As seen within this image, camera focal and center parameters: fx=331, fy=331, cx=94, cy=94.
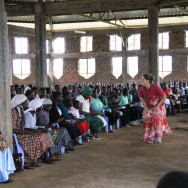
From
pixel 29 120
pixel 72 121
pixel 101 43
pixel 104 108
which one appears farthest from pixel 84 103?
pixel 101 43

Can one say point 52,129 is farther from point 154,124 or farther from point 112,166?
point 154,124

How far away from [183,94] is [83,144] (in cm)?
805

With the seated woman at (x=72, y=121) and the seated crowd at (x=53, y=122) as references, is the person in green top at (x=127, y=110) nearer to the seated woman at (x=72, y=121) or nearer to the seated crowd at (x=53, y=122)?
the seated crowd at (x=53, y=122)

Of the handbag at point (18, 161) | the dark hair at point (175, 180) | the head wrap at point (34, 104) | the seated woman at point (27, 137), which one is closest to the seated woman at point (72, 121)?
the head wrap at point (34, 104)

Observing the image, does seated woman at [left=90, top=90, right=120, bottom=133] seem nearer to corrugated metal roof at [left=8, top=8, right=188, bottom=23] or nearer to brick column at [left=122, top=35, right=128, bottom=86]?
corrugated metal roof at [left=8, top=8, right=188, bottom=23]

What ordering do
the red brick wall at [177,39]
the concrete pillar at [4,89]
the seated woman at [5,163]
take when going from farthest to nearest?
1. the red brick wall at [177,39]
2. the concrete pillar at [4,89]
3. the seated woman at [5,163]

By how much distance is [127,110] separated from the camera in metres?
10.3

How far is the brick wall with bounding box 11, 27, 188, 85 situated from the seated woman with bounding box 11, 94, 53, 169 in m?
16.8

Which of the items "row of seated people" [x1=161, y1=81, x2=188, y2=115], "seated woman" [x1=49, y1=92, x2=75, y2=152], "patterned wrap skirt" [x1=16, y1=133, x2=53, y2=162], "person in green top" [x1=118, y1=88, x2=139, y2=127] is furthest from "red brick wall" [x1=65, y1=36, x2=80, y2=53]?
"patterned wrap skirt" [x1=16, y1=133, x2=53, y2=162]

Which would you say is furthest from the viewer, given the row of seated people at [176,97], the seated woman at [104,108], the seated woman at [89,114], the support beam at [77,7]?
the row of seated people at [176,97]

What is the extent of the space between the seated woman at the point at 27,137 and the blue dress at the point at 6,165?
1.82 ft

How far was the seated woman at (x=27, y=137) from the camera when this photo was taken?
5.20m

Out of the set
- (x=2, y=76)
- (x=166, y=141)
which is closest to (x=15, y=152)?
(x=2, y=76)

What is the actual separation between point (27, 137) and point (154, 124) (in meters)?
3.19
